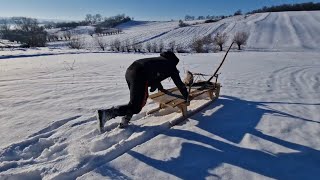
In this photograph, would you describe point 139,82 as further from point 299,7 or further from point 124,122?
point 299,7

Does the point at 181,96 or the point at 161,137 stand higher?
the point at 181,96

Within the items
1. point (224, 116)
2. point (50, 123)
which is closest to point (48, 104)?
point (50, 123)

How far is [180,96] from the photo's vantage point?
6.91 m

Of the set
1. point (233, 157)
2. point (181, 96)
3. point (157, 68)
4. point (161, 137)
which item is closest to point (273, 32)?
point (181, 96)

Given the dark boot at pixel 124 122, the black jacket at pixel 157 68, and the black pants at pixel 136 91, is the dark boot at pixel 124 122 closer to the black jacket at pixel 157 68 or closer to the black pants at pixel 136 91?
the black pants at pixel 136 91

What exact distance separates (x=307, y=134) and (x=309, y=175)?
5.57 feet

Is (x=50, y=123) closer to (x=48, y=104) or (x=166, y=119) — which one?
(x=48, y=104)

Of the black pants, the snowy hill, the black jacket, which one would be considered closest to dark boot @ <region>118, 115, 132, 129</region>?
the black pants

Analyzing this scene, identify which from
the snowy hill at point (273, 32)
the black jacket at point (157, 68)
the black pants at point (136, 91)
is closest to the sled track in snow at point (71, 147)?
the black pants at point (136, 91)

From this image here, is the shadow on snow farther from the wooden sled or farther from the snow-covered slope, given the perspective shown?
the snow-covered slope

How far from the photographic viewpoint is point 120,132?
577 cm

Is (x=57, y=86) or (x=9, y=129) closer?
(x=9, y=129)

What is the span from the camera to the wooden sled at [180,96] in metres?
6.51

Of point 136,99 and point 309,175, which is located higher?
point 136,99
